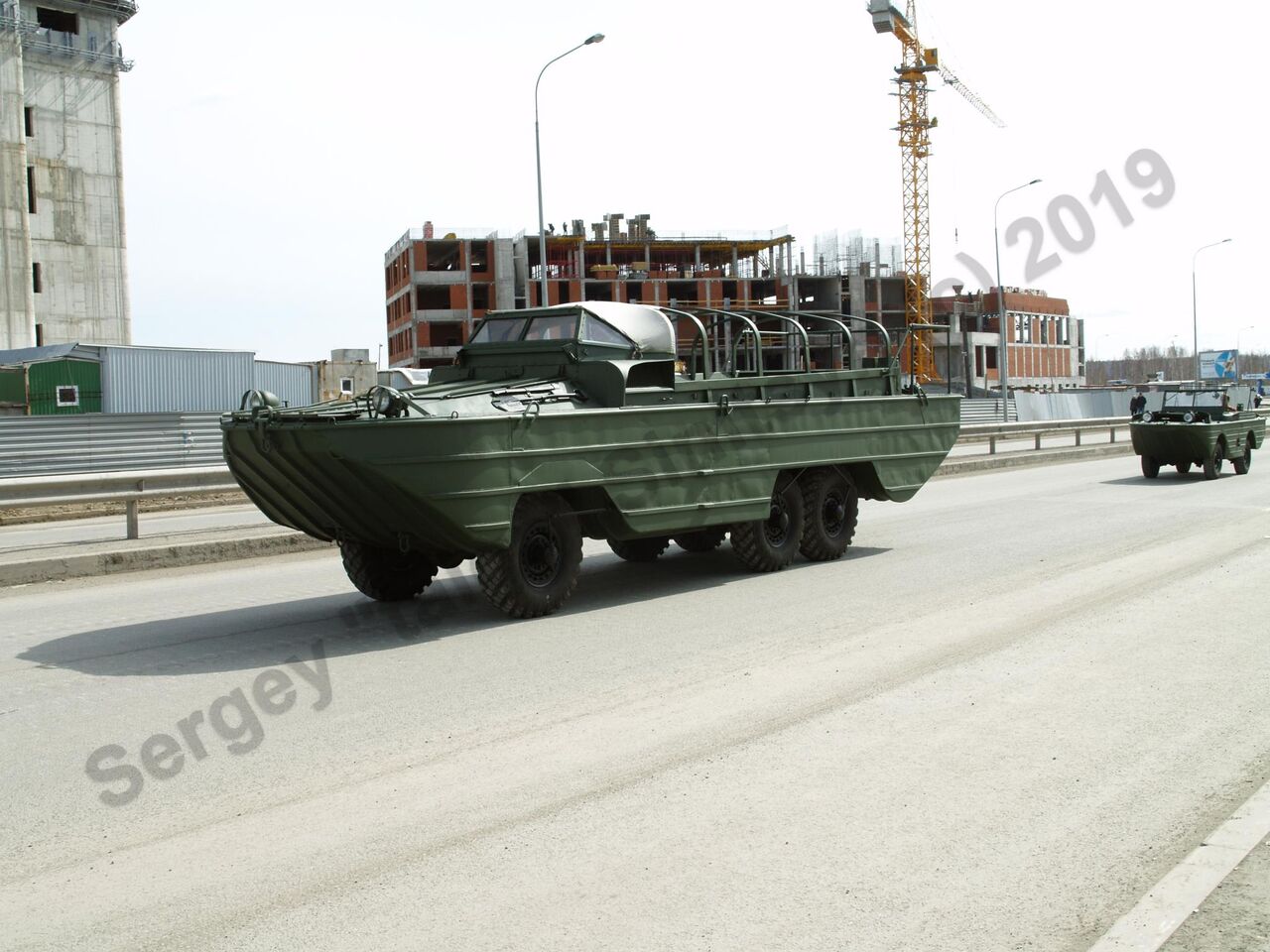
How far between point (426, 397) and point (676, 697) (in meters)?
3.05

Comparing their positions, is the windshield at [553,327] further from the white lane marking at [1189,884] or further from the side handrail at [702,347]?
the white lane marking at [1189,884]

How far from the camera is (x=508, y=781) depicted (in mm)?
4930

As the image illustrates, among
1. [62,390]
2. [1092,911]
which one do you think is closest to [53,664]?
[1092,911]

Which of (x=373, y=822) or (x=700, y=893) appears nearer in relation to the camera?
(x=700, y=893)

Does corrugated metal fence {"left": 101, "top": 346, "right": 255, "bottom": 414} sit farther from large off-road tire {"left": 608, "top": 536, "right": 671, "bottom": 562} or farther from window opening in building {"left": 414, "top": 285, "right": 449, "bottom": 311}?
window opening in building {"left": 414, "top": 285, "right": 449, "bottom": 311}

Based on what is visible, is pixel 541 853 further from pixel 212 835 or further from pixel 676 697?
pixel 676 697

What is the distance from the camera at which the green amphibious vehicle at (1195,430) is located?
765 inches

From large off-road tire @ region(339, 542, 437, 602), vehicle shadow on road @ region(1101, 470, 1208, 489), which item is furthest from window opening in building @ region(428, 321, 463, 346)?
large off-road tire @ region(339, 542, 437, 602)

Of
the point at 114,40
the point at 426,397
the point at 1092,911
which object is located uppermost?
the point at 114,40

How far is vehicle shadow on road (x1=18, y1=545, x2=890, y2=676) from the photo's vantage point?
24.2 feet

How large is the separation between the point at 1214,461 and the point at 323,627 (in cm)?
1559

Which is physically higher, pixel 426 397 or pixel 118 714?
pixel 426 397

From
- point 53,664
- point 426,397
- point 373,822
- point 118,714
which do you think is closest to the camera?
point 373,822

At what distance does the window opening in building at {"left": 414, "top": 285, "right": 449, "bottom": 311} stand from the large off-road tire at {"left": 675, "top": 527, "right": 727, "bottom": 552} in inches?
2795
